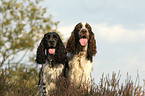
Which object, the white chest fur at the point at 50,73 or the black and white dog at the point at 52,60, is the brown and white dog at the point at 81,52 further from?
the white chest fur at the point at 50,73

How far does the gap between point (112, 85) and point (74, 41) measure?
243cm

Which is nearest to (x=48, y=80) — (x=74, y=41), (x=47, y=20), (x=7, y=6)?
(x=74, y=41)

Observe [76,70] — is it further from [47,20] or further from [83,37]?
[47,20]

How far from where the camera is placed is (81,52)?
7.44 metres

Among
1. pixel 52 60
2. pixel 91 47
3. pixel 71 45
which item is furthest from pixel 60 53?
pixel 91 47

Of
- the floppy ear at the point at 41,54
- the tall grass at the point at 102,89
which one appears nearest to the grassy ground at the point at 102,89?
the tall grass at the point at 102,89

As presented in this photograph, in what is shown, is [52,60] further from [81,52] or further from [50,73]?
[81,52]

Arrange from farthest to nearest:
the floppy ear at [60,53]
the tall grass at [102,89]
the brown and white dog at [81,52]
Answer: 1. the brown and white dog at [81,52]
2. the floppy ear at [60,53]
3. the tall grass at [102,89]

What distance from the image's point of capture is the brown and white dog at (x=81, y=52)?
24.3 feet

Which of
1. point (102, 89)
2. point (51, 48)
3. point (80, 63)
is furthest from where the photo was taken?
point (80, 63)

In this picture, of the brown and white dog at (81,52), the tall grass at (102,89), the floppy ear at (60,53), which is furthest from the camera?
the brown and white dog at (81,52)

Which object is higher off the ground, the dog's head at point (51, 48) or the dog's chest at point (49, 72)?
the dog's head at point (51, 48)

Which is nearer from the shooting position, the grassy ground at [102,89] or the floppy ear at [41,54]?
the grassy ground at [102,89]

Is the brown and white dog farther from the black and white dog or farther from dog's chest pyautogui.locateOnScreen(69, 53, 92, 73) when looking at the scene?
the black and white dog
